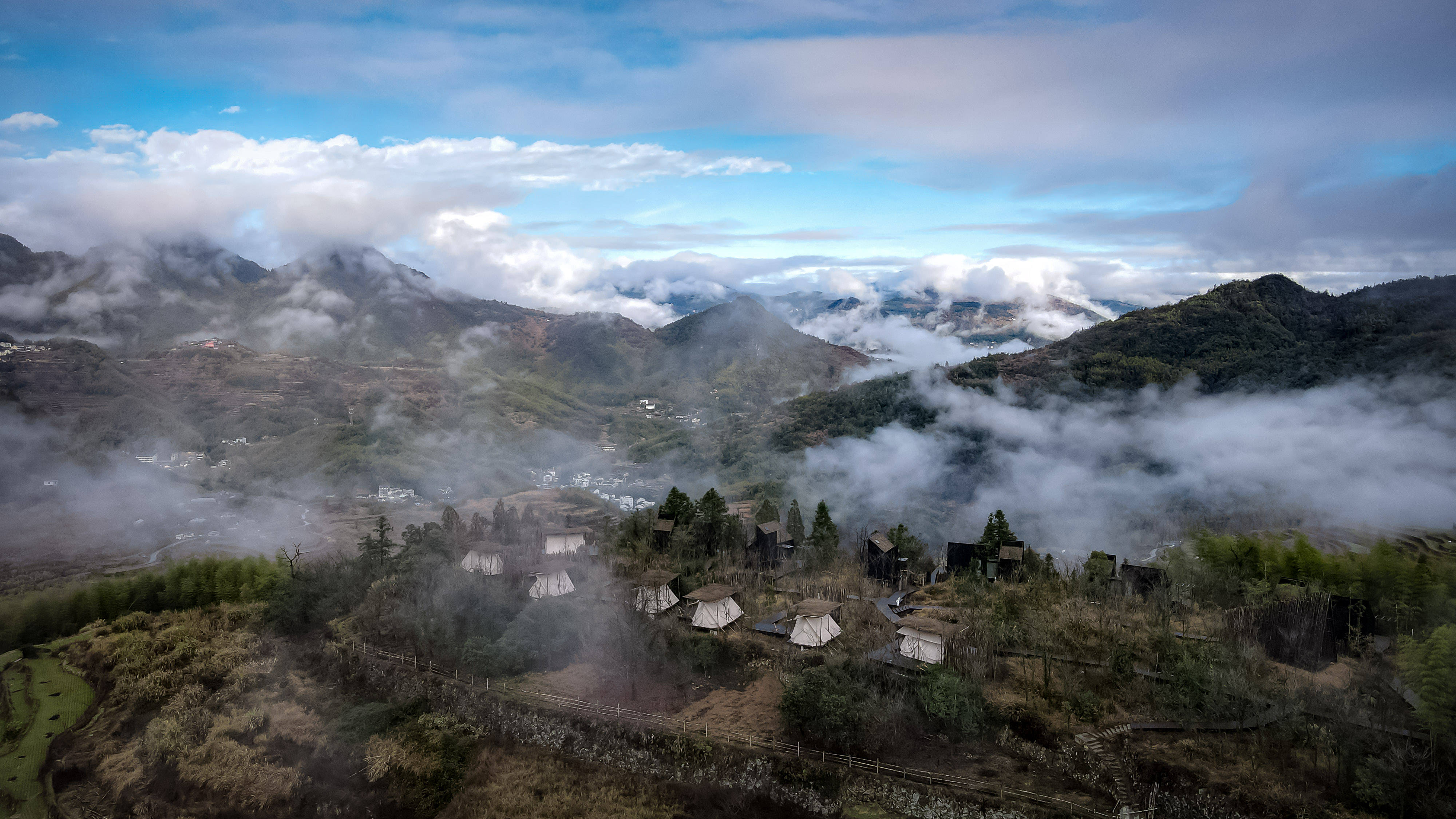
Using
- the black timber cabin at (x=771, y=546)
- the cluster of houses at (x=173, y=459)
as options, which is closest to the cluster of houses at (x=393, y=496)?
the cluster of houses at (x=173, y=459)

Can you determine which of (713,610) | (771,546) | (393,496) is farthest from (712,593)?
(393,496)

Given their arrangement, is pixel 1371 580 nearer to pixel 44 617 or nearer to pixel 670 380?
pixel 44 617

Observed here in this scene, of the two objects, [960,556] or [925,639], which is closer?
[925,639]

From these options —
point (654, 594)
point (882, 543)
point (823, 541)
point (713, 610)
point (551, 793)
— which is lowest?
point (551, 793)

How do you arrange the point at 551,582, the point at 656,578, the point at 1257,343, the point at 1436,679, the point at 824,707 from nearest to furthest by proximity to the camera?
the point at 1436,679 → the point at 824,707 → the point at 656,578 → the point at 551,582 → the point at 1257,343

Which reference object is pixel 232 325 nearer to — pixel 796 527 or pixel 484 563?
pixel 484 563

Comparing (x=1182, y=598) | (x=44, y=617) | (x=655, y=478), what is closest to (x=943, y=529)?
(x=1182, y=598)

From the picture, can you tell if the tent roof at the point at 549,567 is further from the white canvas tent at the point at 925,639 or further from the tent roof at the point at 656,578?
the white canvas tent at the point at 925,639
